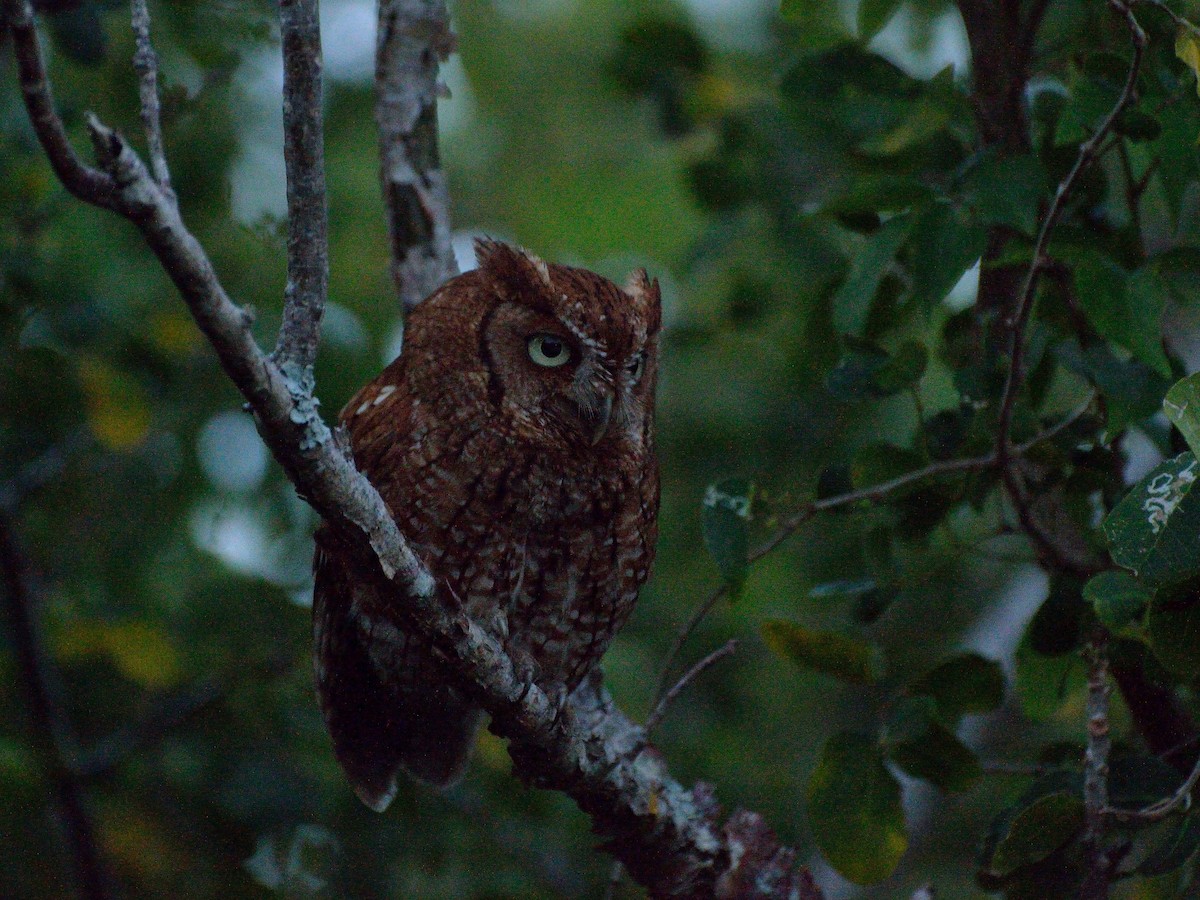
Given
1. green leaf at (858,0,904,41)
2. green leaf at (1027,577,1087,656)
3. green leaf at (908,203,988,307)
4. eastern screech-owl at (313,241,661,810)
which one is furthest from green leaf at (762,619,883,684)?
green leaf at (858,0,904,41)

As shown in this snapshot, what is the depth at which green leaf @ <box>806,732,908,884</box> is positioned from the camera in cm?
240

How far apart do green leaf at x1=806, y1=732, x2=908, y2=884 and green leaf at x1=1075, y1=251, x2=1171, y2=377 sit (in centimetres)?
90

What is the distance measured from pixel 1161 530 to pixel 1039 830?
65 centimetres

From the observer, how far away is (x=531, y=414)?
8.45ft

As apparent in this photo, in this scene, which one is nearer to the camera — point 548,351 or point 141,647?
point 548,351

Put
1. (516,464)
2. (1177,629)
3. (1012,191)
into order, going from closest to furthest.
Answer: (1177,629), (1012,191), (516,464)

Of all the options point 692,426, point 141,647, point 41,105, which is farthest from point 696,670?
point 692,426

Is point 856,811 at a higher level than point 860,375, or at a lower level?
lower

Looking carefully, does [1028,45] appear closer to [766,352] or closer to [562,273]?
[562,273]

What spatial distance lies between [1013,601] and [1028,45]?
243 centimetres

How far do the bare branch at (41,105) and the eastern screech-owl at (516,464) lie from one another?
1.30 meters

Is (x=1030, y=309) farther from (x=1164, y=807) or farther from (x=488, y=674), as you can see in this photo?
(x=488, y=674)

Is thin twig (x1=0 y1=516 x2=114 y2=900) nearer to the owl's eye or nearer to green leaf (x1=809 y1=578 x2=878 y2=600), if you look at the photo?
the owl's eye

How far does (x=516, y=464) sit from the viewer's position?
2.52 meters
